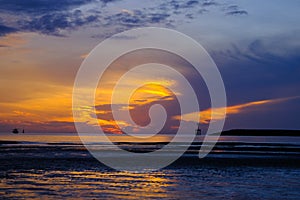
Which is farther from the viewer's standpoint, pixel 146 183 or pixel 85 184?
pixel 146 183

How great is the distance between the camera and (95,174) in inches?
1248

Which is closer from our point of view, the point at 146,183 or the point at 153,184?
the point at 153,184

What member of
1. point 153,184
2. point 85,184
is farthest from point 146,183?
point 85,184

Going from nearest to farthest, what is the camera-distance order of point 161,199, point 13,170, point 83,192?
point 161,199 < point 83,192 < point 13,170

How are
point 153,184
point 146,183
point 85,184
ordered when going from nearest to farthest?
point 85,184, point 153,184, point 146,183

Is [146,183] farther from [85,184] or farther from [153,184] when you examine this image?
[85,184]

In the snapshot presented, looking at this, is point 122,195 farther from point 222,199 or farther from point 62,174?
point 62,174

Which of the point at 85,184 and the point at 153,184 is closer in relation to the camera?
the point at 85,184

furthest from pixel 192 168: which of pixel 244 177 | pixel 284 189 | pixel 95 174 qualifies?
pixel 284 189

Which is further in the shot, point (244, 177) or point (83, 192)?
point (244, 177)

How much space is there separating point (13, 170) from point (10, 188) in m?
9.82

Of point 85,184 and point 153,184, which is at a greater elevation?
point 85,184

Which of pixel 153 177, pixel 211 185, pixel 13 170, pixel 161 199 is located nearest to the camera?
pixel 161 199

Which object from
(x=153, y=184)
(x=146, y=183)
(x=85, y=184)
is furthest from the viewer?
(x=146, y=183)
